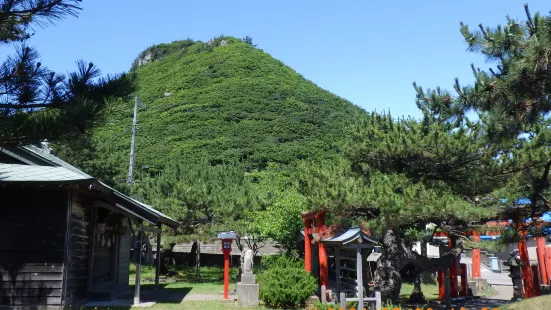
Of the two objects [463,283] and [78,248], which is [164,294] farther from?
[463,283]

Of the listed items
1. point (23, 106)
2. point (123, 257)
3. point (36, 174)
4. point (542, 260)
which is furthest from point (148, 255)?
point (23, 106)

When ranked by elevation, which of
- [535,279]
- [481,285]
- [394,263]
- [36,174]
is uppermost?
[36,174]

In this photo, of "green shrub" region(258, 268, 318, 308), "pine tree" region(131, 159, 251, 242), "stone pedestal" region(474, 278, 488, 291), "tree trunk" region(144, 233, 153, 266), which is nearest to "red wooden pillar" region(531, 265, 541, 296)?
"stone pedestal" region(474, 278, 488, 291)

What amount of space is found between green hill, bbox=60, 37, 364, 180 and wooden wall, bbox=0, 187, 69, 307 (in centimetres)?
3217

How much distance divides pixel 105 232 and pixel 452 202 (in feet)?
33.9

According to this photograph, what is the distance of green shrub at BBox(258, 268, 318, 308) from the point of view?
1230 cm

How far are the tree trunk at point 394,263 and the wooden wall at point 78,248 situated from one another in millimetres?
8106

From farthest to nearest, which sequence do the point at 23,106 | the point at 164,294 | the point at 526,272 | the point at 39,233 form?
the point at 526,272
the point at 164,294
the point at 39,233
the point at 23,106

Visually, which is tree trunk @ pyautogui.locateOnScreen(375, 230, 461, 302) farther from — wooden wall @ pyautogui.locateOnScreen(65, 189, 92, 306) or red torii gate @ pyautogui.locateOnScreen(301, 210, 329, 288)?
wooden wall @ pyautogui.locateOnScreen(65, 189, 92, 306)

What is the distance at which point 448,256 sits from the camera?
14125 mm

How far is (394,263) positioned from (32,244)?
9.33 meters

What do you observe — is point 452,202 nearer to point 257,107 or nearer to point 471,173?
point 471,173

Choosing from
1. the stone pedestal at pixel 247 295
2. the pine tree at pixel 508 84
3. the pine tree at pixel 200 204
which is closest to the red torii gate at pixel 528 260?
the pine tree at pixel 508 84

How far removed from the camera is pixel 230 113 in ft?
209
